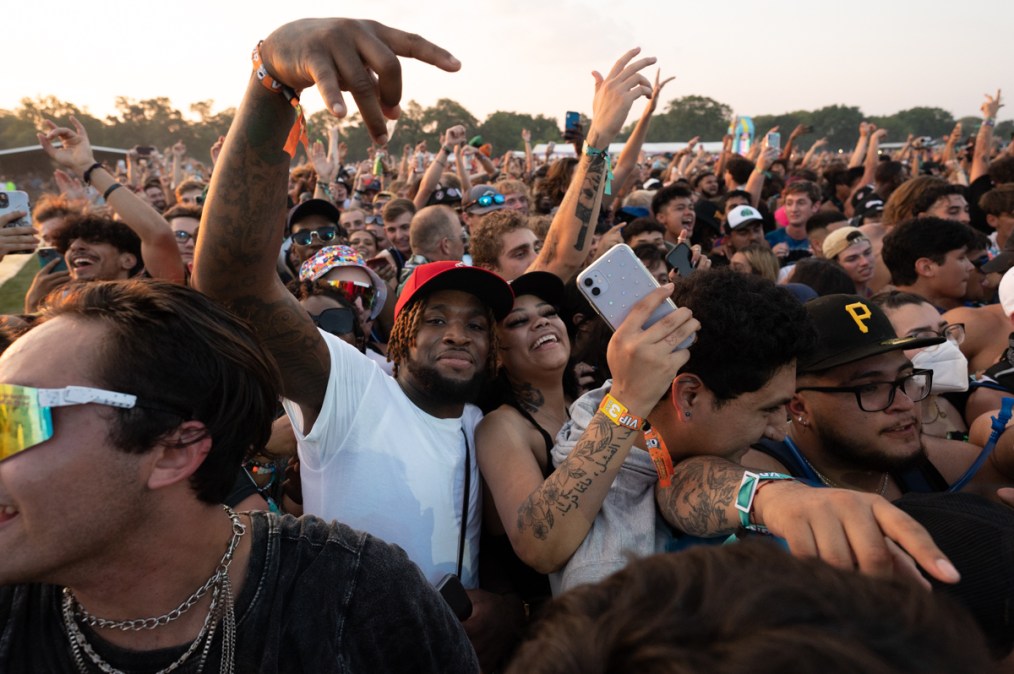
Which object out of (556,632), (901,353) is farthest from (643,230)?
(556,632)

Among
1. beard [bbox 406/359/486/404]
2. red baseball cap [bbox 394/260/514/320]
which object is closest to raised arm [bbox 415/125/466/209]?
red baseball cap [bbox 394/260/514/320]

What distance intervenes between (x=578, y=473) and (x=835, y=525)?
78 centimetres

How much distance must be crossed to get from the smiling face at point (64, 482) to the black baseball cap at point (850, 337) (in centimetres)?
213

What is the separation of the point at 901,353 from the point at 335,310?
109 inches

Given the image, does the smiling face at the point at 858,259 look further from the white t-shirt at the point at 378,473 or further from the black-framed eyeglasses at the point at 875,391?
the white t-shirt at the point at 378,473

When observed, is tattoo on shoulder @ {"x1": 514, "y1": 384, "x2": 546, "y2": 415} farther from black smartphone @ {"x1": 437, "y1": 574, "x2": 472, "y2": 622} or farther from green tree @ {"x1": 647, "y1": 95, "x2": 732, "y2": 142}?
green tree @ {"x1": 647, "y1": 95, "x2": 732, "y2": 142}

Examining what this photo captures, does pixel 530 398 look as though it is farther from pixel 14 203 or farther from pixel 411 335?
pixel 14 203

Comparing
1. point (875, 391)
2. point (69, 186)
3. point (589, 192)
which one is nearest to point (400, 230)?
point (69, 186)

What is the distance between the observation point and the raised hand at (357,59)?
1.47m

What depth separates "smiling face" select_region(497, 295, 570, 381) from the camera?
2.98 metres

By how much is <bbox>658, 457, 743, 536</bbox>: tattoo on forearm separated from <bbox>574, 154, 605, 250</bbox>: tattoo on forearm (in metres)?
1.87

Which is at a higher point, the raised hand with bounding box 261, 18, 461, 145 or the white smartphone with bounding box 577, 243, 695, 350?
the raised hand with bounding box 261, 18, 461, 145

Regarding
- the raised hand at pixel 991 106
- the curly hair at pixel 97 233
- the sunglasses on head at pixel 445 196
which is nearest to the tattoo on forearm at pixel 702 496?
the curly hair at pixel 97 233

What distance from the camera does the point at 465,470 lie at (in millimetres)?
2533
